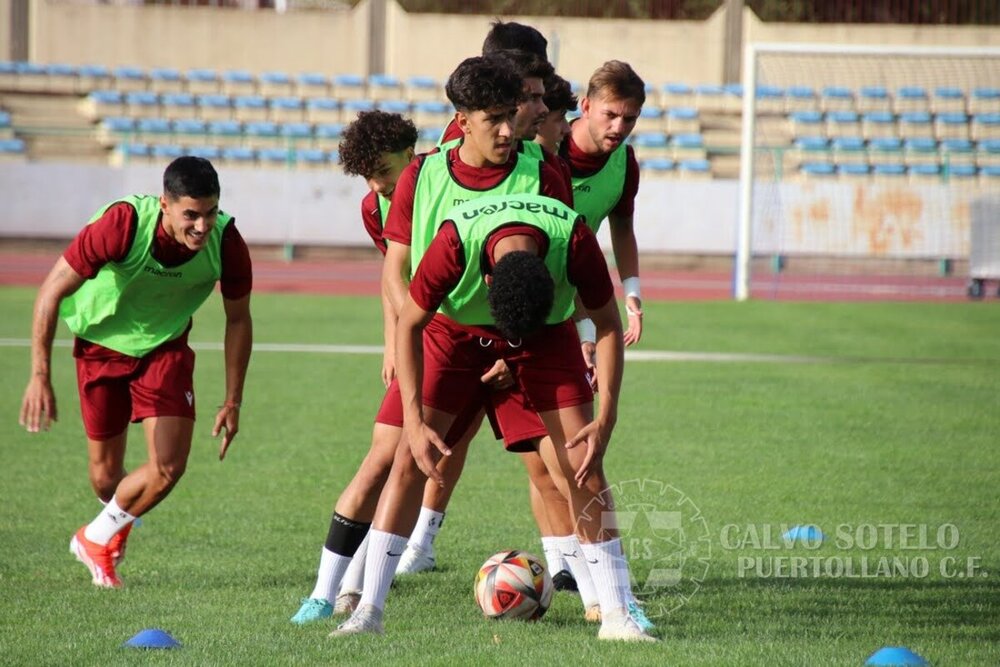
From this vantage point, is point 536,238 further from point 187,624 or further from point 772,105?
point 772,105

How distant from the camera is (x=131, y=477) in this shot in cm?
589

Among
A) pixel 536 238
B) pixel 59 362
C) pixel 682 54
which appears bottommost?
pixel 59 362

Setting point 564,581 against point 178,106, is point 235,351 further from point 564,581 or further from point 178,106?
point 178,106

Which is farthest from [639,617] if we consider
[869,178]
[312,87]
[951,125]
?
[312,87]

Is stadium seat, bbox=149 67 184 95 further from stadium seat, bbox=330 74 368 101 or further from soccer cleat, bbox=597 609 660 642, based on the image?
soccer cleat, bbox=597 609 660 642

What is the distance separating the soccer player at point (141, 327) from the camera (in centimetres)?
556

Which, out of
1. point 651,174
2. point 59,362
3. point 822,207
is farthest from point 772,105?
point 59,362

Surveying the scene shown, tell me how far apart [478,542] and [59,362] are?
7.97 m

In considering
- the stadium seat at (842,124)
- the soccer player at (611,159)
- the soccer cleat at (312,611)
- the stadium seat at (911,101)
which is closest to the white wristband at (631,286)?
the soccer player at (611,159)

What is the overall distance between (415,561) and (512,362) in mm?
1628

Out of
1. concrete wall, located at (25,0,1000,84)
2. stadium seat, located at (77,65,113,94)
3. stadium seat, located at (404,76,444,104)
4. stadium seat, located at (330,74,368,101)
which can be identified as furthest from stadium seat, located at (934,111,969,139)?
stadium seat, located at (77,65,113,94)

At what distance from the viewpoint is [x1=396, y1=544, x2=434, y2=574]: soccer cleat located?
238 inches

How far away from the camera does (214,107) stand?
30.2m

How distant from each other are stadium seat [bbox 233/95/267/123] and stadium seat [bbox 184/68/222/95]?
1.27 meters
